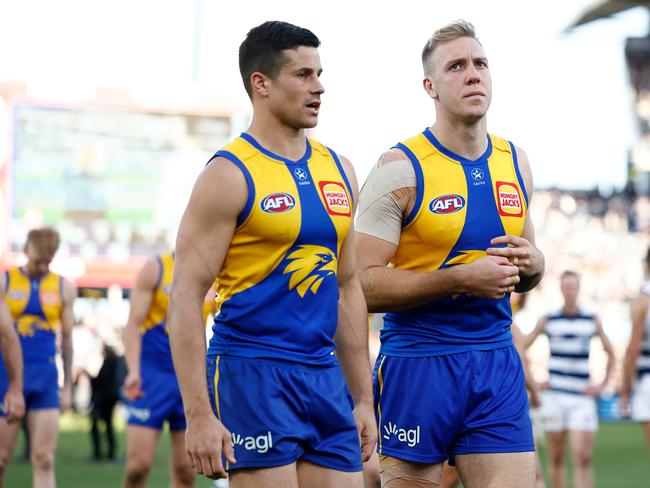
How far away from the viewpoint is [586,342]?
12438mm

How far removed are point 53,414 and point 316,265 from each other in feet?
19.9

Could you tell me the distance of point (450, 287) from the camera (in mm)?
5328

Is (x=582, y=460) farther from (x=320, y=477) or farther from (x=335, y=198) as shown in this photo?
(x=335, y=198)

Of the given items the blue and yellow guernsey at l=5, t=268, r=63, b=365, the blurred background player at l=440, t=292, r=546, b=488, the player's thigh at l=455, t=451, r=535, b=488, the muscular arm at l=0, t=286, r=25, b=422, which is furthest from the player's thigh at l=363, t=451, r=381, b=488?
the player's thigh at l=455, t=451, r=535, b=488

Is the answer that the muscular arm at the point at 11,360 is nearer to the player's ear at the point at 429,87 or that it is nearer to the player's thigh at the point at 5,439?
the player's thigh at the point at 5,439

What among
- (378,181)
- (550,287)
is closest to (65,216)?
(550,287)

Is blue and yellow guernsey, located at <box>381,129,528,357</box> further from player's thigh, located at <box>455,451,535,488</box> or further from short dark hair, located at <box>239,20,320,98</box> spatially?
short dark hair, located at <box>239,20,320,98</box>

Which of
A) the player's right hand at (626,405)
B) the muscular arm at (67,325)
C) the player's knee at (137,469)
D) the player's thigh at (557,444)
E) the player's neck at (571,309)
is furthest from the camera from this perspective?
the player's neck at (571,309)

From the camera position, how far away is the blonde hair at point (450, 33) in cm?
568

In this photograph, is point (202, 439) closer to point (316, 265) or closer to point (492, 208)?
point (316, 265)

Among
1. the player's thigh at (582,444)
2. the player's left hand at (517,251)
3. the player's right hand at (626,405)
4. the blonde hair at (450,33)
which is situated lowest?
the player's thigh at (582,444)

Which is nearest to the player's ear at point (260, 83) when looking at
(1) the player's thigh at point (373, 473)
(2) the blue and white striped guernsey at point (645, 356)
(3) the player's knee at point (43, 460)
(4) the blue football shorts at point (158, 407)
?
(4) the blue football shorts at point (158, 407)

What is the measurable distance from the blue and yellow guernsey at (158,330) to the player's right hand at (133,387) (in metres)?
0.33

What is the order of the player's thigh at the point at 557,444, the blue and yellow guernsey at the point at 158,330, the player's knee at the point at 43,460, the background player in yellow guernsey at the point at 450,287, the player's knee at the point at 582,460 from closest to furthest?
the background player in yellow guernsey at the point at 450,287 → the blue and yellow guernsey at the point at 158,330 → the player's knee at the point at 43,460 → the player's knee at the point at 582,460 → the player's thigh at the point at 557,444
